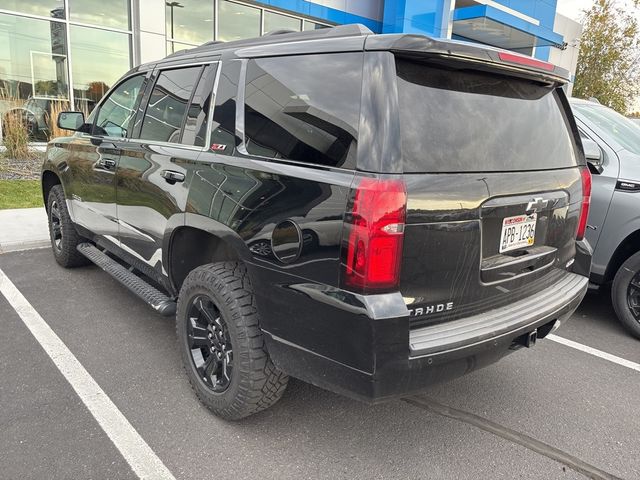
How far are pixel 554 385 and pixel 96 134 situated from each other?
4.04 meters

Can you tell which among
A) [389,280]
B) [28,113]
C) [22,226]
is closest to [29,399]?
[389,280]

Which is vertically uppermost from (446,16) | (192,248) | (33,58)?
(446,16)

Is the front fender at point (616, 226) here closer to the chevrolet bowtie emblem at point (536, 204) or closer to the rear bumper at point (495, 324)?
the rear bumper at point (495, 324)

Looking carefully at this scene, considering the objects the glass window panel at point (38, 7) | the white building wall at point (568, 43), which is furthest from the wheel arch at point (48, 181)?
the white building wall at point (568, 43)

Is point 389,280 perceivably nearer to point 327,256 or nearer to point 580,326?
point 327,256

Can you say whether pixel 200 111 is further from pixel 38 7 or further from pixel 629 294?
pixel 38 7

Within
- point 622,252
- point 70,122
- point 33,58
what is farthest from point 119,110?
point 33,58

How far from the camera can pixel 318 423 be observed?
2.84 m

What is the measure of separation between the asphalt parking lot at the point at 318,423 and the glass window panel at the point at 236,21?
40.1ft

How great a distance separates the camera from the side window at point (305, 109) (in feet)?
6.89

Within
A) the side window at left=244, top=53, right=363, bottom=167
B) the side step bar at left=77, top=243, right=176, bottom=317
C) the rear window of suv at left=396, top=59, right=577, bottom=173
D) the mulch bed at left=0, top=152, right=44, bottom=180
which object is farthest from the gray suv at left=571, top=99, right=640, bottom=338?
the mulch bed at left=0, top=152, right=44, bottom=180

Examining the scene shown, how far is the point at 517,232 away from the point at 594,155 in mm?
2364

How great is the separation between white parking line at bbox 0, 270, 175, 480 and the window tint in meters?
1.59

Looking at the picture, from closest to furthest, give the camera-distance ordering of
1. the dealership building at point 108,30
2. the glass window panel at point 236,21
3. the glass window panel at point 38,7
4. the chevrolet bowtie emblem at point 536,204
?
the chevrolet bowtie emblem at point 536,204 < the glass window panel at point 38,7 < the dealership building at point 108,30 < the glass window panel at point 236,21
